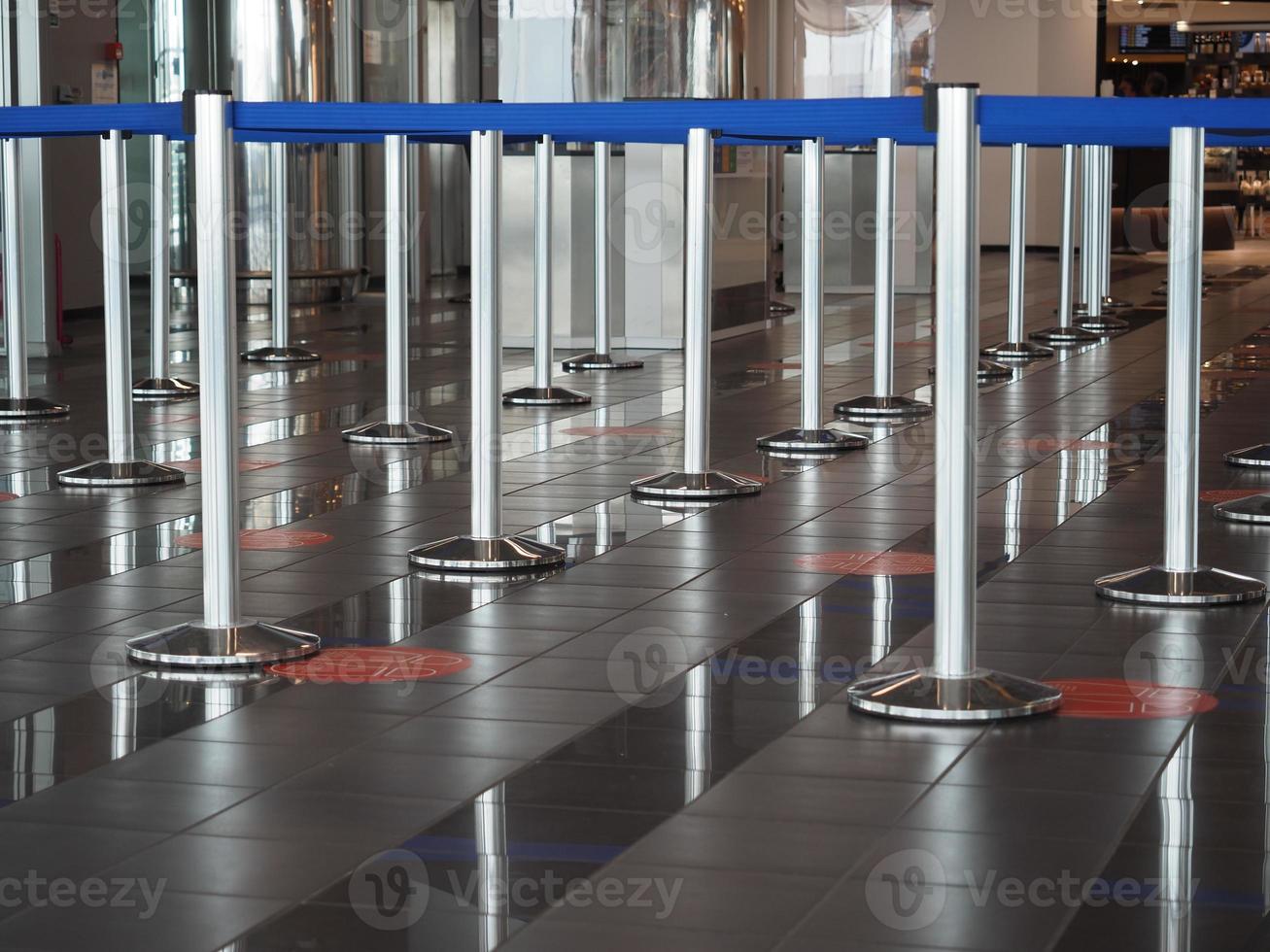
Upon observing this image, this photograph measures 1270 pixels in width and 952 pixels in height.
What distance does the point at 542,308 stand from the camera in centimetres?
852

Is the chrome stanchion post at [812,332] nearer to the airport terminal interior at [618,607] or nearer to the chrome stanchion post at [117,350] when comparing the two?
the airport terminal interior at [618,607]

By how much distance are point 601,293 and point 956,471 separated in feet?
22.4

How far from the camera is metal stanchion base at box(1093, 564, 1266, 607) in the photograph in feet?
14.6

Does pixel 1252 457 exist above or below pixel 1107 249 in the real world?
below

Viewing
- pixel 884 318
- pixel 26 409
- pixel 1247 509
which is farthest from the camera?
pixel 26 409

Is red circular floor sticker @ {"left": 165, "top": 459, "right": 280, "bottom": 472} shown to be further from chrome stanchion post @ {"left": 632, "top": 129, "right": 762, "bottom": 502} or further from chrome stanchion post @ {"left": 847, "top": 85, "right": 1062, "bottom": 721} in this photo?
chrome stanchion post @ {"left": 847, "top": 85, "right": 1062, "bottom": 721}

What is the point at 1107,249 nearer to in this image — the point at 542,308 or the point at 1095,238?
the point at 1095,238

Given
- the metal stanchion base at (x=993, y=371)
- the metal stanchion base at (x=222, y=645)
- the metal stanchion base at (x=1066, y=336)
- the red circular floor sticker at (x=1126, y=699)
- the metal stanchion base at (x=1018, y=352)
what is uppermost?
the metal stanchion base at (x=1066, y=336)

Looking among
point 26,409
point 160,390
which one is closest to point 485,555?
point 26,409

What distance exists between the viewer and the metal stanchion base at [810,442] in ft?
23.5

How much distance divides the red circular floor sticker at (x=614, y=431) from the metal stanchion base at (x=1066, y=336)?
4652mm

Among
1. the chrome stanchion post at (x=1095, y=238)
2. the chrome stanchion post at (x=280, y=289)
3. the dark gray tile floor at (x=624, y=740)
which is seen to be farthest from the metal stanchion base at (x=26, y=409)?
the chrome stanchion post at (x=1095, y=238)

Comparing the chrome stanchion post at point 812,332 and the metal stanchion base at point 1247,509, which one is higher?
the chrome stanchion post at point 812,332

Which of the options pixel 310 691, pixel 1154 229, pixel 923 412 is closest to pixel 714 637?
pixel 310 691
